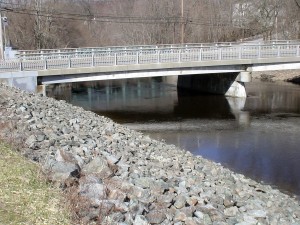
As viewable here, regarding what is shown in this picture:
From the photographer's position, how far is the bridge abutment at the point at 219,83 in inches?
1373

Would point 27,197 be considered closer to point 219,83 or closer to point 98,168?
point 98,168

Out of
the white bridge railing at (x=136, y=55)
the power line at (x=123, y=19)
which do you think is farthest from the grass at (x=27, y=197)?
the power line at (x=123, y=19)

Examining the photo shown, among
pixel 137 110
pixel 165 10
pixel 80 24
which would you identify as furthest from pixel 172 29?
pixel 137 110

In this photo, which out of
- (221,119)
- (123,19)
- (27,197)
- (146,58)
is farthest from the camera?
(123,19)

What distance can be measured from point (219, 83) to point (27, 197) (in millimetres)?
32577

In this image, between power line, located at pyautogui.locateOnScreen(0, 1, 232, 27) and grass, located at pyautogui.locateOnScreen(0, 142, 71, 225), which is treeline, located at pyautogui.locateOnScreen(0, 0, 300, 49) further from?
grass, located at pyautogui.locateOnScreen(0, 142, 71, 225)

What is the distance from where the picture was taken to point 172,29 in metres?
62.3

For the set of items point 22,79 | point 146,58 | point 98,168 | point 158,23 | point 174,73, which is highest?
point 158,23

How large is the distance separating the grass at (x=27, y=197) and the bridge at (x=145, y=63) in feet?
63.0

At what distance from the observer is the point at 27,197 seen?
6.30 m

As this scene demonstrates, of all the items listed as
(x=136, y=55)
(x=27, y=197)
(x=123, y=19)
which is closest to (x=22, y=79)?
(x=136, y=55)

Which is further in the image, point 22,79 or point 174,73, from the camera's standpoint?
point 174,73

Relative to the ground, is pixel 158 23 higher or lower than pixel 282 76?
higher

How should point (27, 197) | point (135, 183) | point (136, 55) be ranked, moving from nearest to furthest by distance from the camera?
1. point (27, 197)
2. point (135, 183)
3. point (136, 55)
